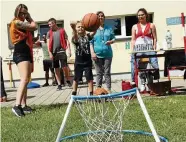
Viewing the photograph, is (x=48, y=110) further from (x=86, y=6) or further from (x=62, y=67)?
(x=86, y=6)

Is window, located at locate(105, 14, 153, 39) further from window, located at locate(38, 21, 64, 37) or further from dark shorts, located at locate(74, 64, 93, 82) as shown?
dark shorts, located at locate(74, 64, 93, 82)

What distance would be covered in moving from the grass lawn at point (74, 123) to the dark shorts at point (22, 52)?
0.97 metres

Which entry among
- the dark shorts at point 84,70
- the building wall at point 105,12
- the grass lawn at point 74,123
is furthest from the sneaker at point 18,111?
the building wall at point 105,12

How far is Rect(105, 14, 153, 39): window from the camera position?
14.7 metres

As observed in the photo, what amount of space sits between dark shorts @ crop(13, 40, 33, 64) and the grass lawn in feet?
3.19

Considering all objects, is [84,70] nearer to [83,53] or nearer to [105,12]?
[83,53]

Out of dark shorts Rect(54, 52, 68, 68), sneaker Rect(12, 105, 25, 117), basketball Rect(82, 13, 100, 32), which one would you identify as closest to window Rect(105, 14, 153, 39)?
dark shorts Rect(54, 52, 68, 68)

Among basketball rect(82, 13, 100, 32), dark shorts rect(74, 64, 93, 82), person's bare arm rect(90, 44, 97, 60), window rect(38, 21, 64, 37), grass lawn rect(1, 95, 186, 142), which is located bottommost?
grass lawn rect(1, 95, 186, 142)

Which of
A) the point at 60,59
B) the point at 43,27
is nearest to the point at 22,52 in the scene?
the point at 60,59

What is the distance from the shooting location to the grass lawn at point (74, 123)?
16.4ft

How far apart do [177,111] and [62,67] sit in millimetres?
6634

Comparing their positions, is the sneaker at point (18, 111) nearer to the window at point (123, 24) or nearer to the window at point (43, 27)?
the window at point (123, 24)

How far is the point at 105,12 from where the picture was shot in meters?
14.7

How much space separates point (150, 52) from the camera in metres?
8.81
